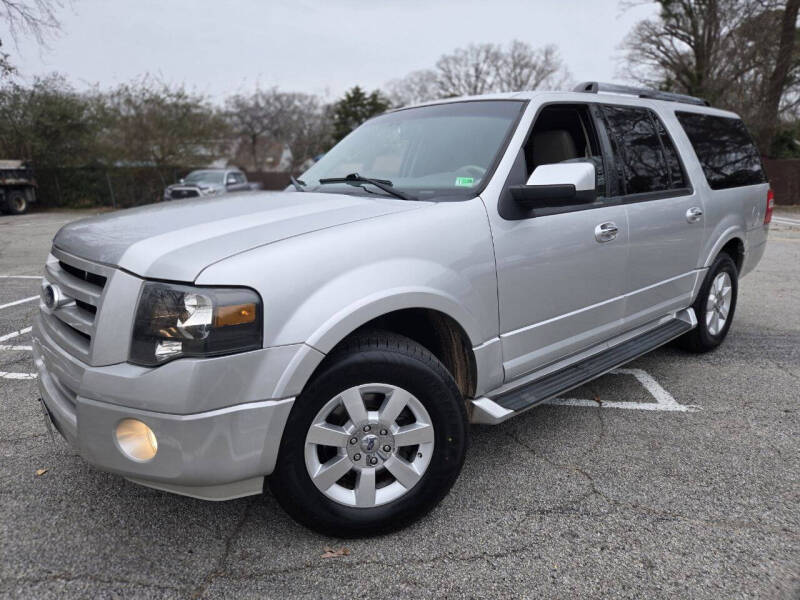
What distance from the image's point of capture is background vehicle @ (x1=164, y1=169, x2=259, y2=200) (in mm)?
17719

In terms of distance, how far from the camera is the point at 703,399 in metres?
3.77

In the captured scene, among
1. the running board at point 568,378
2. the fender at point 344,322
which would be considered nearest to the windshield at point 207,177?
the running board at point 568,378

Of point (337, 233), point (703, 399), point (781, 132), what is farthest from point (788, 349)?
point (781, 132)

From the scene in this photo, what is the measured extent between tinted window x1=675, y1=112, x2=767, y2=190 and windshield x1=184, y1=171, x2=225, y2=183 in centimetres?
1655

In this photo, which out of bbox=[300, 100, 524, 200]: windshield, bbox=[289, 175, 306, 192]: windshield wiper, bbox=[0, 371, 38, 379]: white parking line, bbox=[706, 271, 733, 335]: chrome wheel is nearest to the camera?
bbox=[300, 100, 524, 200]: windshield

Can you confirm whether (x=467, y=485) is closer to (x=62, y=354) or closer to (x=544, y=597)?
(x=544, y=597)

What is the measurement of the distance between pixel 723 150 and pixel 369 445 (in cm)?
377

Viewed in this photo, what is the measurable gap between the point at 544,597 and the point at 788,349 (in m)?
3.90

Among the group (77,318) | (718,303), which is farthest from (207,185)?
(77,318)

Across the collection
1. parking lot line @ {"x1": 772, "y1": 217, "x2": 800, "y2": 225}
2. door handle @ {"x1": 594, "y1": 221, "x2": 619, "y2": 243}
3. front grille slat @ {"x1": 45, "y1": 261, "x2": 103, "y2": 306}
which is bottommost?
parking lot line @ {"x1": 772, "y1": 217, "x2": 800, "y2": 225}

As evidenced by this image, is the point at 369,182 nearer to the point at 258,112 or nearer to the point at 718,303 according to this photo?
the point at 718,303

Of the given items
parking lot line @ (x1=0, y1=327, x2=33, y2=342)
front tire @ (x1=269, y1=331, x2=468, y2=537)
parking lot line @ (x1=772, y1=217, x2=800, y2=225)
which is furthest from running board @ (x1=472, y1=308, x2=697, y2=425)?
parking lot line @ (x1=772, y1=217, x2=800, y2=225)

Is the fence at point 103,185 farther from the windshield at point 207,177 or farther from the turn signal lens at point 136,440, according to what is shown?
the turn signal lens at point 136,440

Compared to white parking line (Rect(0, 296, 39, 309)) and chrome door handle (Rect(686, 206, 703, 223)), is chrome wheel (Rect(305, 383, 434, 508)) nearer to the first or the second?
chrome door handle (Rect(686, 206, 703, 223))
